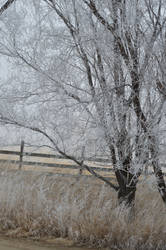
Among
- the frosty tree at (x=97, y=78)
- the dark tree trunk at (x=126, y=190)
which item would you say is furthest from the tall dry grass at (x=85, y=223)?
the frosty tree at (x=97, y=78)

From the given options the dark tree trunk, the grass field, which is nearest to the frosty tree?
the dark tree trunk

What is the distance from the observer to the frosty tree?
493 centimetres

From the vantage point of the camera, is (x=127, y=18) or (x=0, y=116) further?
(x=0, y=116)

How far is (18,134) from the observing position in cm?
620

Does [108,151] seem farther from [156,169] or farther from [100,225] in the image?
→ [100,225]

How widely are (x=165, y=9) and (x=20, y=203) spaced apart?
14.2 ft

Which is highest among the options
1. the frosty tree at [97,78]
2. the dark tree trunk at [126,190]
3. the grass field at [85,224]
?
the frosty tree at [97,78]

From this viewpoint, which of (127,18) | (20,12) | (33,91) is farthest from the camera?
(20,12)

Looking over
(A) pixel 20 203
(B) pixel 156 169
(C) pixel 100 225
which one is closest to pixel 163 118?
(B) pixel 156 169

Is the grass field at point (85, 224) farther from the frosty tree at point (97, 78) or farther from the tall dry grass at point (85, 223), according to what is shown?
the frosty tree at point (97, 78)

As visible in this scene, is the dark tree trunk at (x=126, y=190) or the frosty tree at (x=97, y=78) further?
the dark tree trunk at (x=126, y=190)

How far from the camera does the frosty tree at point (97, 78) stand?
493 centimetres

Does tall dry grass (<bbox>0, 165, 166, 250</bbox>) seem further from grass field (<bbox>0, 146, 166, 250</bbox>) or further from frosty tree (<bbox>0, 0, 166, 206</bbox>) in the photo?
frosty tree (<bbox>0, 0, 166, 206</bbox>)

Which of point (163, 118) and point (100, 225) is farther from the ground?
point (163, 118)
